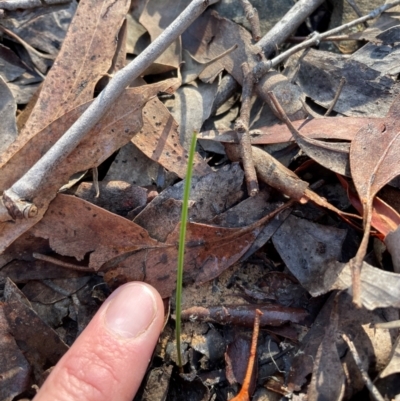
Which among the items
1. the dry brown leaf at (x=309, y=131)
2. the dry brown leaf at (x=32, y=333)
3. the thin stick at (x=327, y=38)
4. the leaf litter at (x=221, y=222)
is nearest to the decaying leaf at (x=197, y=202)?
the leaf litter at (x=221, y=222)

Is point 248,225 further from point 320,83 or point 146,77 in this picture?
point 146,77

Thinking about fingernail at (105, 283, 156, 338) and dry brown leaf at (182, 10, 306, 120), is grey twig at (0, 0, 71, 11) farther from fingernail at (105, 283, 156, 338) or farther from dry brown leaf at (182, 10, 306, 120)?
fingernail at (105, 283, 156, 338)

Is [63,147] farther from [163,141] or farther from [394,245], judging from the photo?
[394,245]

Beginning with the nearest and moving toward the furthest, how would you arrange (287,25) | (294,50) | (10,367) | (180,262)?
(180,262) → (10,367) → (294,50) → (287,25)

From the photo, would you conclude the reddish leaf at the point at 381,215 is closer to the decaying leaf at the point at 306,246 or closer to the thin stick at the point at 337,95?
the decaying leaf at the point at 306,246

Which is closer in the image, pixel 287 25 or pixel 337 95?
pixel 337 95

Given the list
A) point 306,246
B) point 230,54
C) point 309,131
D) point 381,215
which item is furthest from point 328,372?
point 230,54


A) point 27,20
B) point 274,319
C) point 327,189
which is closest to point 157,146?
point 327,189
